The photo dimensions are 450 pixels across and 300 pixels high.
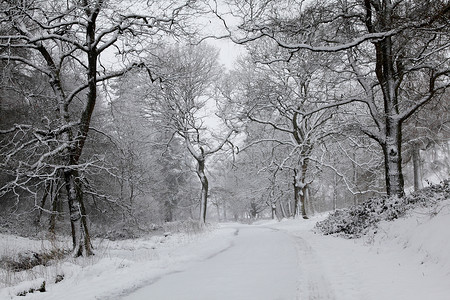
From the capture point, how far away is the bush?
8.80 m

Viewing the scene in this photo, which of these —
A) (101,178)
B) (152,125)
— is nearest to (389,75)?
(152,125)

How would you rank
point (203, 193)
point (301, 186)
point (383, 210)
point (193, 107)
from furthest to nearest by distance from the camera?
point (301, 186)
point (203, 193)
point (193, 107)
point (383, 210)

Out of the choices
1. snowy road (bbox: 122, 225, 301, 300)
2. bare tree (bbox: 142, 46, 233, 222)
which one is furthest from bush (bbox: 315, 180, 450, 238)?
bare tree (bbox: 142, 46, 233, 222)

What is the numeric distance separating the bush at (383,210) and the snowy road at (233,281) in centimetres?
337

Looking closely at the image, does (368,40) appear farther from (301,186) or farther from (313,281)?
(301,186)

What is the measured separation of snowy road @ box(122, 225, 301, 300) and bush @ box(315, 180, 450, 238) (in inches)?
133

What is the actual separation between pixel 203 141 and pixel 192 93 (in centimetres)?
351

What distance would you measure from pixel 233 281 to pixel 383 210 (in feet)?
22.0

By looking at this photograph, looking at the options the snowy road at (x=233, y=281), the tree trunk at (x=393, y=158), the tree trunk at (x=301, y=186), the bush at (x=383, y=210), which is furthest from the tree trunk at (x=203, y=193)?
the snowy road at (x=233, y=281)

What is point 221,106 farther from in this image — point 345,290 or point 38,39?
point 345,290

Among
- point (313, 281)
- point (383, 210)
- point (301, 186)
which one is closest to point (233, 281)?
point (313, 281)

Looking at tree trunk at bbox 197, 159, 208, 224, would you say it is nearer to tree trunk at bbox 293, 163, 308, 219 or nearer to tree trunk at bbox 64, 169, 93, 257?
tree trunk at bbox 293, 163, 308, 219

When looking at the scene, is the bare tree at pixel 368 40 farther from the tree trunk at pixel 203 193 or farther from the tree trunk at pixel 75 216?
the tree trunk at pixel 203 193

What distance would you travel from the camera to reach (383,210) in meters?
10.6
